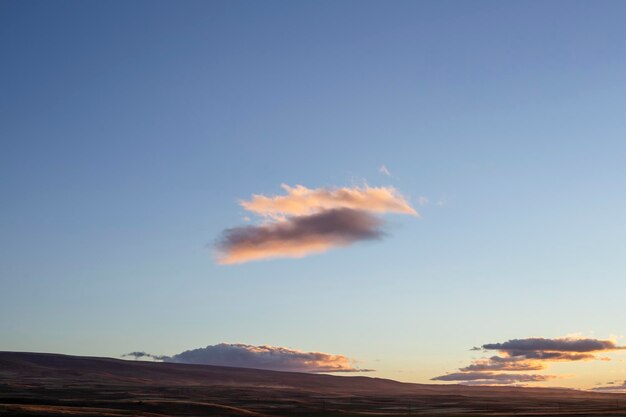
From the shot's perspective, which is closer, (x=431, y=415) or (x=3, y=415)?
(x=3, y=415)

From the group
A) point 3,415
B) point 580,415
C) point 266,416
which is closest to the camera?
point 3,415

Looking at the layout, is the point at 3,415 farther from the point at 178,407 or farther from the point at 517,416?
the point at 517,416

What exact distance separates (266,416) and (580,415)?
48078 millimetres

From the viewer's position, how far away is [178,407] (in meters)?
105

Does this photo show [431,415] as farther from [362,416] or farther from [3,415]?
[3,415]

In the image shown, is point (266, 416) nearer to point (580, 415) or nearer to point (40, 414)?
point (40, 414)

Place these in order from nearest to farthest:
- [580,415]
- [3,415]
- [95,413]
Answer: [3,415] → [95,413] → [580,415]

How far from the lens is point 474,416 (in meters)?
110

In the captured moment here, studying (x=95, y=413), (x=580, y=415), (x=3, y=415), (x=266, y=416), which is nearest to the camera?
(x=3, y=415)

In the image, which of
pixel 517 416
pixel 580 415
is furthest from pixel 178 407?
pixel 580 415

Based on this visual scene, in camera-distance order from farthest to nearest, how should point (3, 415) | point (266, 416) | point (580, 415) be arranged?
point (580, 415), point (266, 416), point (3, 415)

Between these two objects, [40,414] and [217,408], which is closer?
[40,414]

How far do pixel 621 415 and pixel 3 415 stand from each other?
81.4 m

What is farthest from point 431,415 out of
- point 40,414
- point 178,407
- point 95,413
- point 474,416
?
point 40,414
